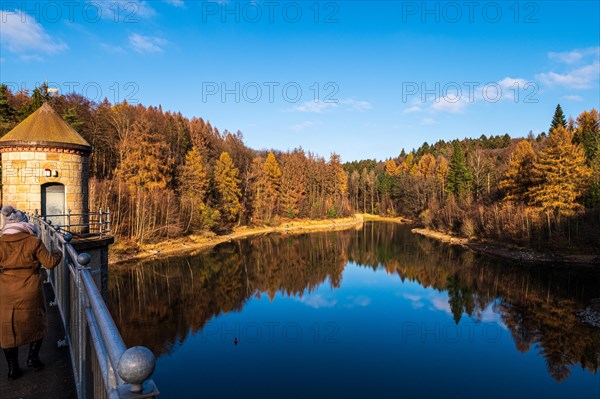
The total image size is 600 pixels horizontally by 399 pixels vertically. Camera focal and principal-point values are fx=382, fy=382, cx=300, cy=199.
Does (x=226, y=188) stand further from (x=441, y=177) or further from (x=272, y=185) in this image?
(x=441, y=177)

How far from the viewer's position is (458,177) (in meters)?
65.0

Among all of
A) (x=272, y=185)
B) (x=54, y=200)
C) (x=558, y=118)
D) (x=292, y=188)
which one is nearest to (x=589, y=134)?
(x=558, y=118)

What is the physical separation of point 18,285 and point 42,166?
10679mm

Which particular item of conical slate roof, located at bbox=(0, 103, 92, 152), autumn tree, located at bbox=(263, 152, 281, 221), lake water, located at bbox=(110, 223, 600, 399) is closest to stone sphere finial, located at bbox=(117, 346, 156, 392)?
lake water, located at bbox=(110, 223, 600, 399)

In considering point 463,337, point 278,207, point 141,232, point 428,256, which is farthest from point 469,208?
point 141,232

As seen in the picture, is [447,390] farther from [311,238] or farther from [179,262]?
[311,238]

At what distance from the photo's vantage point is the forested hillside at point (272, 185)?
113ft

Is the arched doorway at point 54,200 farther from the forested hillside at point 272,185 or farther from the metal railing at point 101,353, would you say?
the metal railing at point 101,353

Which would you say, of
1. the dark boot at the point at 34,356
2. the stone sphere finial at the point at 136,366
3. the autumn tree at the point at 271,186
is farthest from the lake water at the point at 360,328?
the autumn tree at the point at 271,186

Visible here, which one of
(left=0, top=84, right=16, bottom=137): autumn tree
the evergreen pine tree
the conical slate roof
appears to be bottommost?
the conical slate roof

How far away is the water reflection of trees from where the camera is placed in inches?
664

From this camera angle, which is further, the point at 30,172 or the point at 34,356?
the point at 30,172

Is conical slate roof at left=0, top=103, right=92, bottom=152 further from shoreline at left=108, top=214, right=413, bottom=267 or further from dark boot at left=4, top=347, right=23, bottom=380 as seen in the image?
shoreline at left=108, top=214, right=413, bottom=267

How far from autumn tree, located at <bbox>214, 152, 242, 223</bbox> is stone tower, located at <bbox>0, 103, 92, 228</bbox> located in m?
39.3
